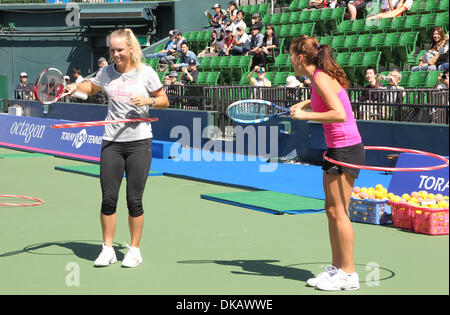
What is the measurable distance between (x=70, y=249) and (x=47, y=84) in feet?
10.3

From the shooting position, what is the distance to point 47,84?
10.5 metres

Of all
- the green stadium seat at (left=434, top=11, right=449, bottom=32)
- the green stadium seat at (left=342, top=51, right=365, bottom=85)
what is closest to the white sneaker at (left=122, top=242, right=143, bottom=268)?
the green stadium seat at (left=342, top=51, right=365, bottom=85)

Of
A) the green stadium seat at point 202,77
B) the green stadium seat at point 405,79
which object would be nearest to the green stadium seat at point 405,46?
the green stadium seat at point 405,79

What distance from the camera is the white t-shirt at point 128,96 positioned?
726cm

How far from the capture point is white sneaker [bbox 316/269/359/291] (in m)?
6.25

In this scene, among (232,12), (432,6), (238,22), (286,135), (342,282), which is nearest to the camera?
(342,282)

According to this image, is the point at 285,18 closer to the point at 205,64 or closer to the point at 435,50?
the point at 205,64

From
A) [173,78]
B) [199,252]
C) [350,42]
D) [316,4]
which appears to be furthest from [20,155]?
[199,252]

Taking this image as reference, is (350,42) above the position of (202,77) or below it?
above

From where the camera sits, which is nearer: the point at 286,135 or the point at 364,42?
the point at 286,135

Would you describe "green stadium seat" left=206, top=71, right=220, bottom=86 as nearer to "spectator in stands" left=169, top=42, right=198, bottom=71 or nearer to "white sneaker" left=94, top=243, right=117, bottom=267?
"spectator in stands" left=169, top=42, right=198, bottom=71

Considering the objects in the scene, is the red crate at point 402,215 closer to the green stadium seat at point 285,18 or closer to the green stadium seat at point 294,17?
the green stadium seat at point 294,17

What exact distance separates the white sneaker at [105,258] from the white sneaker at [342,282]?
2135mm

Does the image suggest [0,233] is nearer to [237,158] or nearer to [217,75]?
[237,158]
